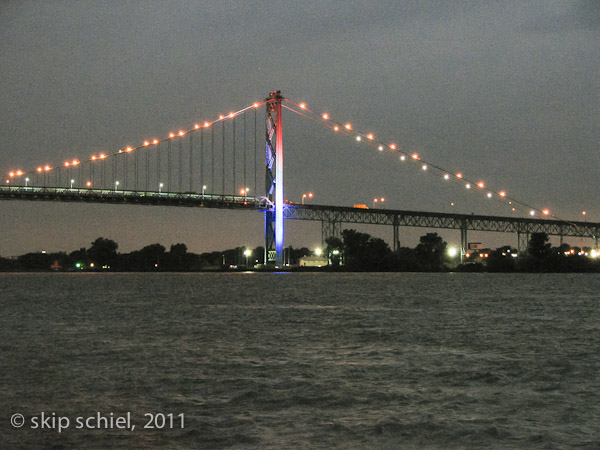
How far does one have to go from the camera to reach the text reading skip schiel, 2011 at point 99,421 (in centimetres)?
863

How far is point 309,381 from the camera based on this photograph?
1166cm

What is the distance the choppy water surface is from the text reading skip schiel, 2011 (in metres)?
0.09

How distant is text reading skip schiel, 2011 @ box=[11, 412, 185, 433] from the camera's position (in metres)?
8.63

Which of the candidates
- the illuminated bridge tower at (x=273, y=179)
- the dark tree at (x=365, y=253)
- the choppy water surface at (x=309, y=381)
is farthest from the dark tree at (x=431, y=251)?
the choppy water surface at (x=309, y=381)

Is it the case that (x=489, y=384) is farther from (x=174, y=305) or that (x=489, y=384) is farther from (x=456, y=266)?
(x=456, y=266)

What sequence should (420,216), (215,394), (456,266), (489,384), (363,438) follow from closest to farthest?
(363,438), (215,394), (489,384), (420,216), (456,266)

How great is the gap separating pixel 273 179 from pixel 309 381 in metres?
65.0

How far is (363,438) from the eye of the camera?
27.5ft

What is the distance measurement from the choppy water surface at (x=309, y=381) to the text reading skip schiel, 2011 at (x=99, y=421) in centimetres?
9

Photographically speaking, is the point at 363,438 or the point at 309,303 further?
the point at 309,303

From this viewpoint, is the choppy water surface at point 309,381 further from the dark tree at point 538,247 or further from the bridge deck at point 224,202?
the dark tree at point 538,247

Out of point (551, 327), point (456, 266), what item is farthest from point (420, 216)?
point (551, 327)

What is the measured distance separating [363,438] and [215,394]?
9.31 ft

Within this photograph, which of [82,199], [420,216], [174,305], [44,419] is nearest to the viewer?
[44,419]
